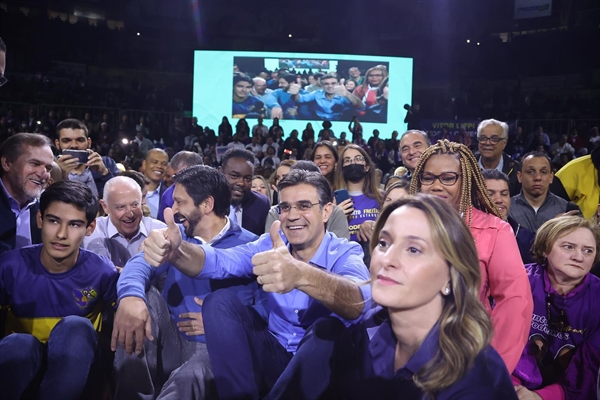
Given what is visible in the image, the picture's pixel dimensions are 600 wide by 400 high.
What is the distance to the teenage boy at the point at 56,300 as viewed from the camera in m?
2.23

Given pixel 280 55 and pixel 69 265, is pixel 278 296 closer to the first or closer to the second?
pixel 69 265

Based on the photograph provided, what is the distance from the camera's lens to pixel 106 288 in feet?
8.71

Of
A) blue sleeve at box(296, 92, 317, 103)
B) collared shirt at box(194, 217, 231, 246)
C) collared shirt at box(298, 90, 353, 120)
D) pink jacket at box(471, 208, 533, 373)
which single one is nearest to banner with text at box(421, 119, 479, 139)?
collared shirt at box(298, 90, 353, 120)

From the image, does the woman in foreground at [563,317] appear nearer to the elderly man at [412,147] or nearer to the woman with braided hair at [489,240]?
the woman with braided hair at [489,240]

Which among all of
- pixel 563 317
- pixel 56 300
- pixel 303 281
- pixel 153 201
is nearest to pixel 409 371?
pixel 303 281

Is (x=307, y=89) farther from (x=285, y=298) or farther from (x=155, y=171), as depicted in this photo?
(x=285, y=298)

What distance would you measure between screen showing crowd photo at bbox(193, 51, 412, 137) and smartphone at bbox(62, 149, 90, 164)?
10102mm

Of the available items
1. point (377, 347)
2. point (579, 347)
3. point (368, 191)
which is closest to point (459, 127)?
point (368, 191)

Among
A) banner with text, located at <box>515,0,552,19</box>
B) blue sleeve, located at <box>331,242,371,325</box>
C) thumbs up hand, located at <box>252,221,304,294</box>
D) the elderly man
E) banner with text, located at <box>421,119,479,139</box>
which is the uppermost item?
banner with text, located at <box>515,0,552,19</box>

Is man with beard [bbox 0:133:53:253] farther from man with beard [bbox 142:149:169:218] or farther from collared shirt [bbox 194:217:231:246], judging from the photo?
man with beard [bbox 142:149:169:218]

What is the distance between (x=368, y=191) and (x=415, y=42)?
17583mm

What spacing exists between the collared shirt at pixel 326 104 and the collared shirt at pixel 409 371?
1240 cm

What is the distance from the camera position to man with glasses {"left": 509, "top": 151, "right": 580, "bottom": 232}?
382 centimetres

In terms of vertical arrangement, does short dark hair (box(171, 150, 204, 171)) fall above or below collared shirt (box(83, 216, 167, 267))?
above
